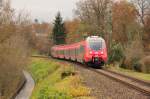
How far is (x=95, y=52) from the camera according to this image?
133 feet

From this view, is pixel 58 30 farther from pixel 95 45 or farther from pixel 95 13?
pixel 95 45

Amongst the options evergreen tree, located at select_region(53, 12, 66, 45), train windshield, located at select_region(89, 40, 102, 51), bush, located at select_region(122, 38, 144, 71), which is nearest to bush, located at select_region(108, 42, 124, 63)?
bush, located at select_region(122, 38, 144, 71)

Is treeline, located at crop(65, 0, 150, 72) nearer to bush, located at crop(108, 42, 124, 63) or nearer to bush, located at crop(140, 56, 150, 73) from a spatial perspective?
bush, located at crop(108, 42, 124, 63)

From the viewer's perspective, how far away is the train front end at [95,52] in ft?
131

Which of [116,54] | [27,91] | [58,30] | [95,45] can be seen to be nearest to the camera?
[95,45]

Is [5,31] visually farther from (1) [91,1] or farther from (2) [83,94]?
(1) [91,1]

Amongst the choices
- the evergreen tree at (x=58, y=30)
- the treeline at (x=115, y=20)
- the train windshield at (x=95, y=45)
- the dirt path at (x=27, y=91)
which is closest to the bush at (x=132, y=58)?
the train windshield at (x=95, y=45)

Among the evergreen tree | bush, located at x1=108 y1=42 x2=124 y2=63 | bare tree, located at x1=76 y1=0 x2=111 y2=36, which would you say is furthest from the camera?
the evergreen tree

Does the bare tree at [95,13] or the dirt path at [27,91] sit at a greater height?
the bare tree at [95,13]

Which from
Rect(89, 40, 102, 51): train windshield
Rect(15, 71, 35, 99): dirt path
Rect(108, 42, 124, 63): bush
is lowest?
Rect(15, 71, 35, 99): dirt path

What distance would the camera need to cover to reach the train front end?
40062 millimetres

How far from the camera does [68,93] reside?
17359 millimetres

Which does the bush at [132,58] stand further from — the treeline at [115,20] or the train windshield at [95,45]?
the treeline at [115,20]

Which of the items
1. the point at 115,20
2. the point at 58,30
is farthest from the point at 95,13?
the point at 58,30
